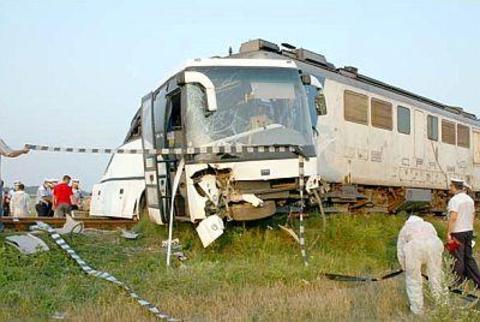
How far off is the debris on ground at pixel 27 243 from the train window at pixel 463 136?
1335 centimetres

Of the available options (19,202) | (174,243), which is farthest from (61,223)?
(174,243)

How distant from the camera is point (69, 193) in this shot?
59.4ft

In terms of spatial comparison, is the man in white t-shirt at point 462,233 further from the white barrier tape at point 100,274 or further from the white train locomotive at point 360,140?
the white barrier tape at point 100,274

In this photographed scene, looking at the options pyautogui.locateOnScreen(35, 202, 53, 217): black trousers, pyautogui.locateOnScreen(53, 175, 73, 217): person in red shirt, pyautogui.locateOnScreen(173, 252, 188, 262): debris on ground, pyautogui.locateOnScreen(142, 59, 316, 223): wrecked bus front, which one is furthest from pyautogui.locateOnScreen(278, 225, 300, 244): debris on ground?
pyautogui.locateOnScreen(35, 202, 53, 217): black trousers

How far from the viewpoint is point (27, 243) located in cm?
966

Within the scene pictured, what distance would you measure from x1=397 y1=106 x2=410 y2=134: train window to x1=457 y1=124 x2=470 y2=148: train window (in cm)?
378

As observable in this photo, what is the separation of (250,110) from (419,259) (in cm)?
410

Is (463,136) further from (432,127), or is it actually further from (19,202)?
(19,202)

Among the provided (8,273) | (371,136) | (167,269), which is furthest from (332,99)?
(8,273)

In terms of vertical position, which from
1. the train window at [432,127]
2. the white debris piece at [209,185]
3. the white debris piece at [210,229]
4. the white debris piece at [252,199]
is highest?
the train window at [432,127]

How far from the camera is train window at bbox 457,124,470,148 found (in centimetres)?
1927

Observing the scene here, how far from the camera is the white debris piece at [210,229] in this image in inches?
365

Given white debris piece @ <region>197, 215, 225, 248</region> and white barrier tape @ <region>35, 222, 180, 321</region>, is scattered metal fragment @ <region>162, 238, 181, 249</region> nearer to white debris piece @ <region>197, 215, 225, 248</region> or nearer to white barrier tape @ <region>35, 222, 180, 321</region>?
white debris piece @ <region>197, 215, 225, 248</region>

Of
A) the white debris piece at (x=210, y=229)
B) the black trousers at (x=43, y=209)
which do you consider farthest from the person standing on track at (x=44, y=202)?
the white debris piece at (x=210, y=229)
